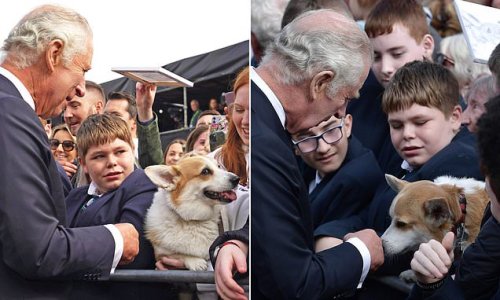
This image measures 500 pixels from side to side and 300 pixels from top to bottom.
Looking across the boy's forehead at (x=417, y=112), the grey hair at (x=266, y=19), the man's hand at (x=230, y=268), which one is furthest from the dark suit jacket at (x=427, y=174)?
the grey hair at (x=266, y=19)

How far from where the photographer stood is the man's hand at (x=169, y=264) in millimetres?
2512

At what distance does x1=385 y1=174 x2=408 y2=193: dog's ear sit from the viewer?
107 inches

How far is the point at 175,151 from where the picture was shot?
253 centimetres

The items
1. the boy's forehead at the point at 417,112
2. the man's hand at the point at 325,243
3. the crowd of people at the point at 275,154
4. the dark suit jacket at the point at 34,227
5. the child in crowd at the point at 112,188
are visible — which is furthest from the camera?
the boy's forehead at the point at 417,112

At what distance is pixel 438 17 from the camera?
2.86m

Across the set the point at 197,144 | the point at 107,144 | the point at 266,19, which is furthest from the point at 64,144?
the point at 266,19

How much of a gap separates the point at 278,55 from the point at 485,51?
2.75 feet

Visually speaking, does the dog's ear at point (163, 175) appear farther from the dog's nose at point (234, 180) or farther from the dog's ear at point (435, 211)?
the dog's ear at point (435, 211)

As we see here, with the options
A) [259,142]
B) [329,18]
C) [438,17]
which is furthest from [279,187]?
[438,17]

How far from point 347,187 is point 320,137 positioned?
0.66 feet

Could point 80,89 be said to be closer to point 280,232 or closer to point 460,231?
point 280,232

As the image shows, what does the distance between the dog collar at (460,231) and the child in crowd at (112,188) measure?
3.31 ft

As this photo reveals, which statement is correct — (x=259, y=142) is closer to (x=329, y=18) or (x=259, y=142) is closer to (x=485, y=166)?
(x=329, y=18)

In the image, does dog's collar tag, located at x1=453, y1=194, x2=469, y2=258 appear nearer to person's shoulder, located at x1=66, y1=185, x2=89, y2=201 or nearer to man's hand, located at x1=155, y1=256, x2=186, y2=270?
man's hand, located at x1=155, y1=256, x2=186, y2=270
